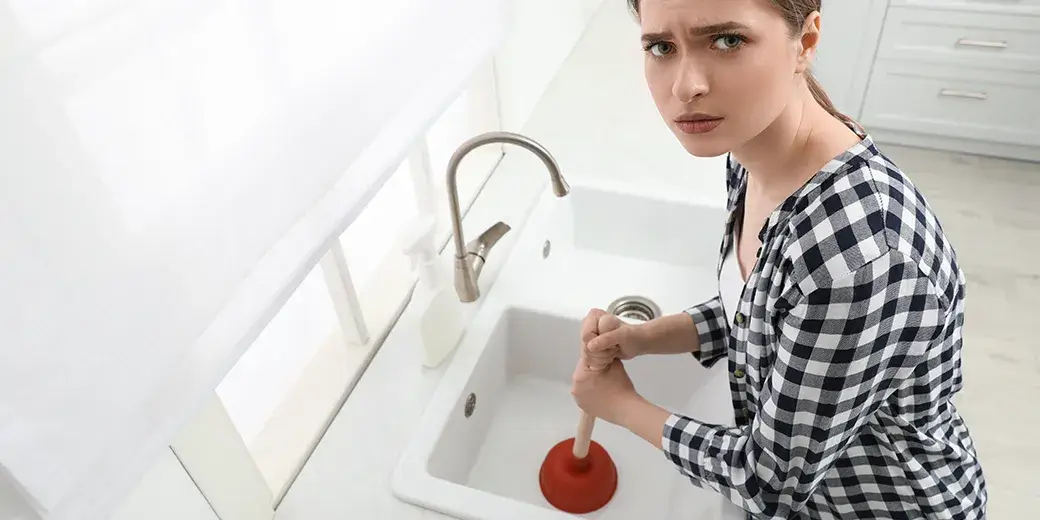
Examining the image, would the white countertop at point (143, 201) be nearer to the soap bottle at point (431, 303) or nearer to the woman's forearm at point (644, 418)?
the soap bottle at point (431, 303)

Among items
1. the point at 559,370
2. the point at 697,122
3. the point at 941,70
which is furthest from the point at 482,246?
the point at 941,70

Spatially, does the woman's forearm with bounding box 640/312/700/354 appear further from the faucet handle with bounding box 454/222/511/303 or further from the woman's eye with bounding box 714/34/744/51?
the woman's eye with bounding box 714/34/744/51

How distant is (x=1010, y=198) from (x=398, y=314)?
2.28 metres

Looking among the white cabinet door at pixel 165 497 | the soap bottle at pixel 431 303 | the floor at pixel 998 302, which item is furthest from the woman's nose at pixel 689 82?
the floor at pixel 998 302

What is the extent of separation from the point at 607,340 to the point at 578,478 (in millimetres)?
237

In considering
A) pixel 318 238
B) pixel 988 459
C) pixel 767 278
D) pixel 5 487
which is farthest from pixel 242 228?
pixel 988 459

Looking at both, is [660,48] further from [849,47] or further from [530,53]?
[849,47]

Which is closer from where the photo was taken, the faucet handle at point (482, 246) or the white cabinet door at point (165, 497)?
the white cabinet door at point (165, 497)

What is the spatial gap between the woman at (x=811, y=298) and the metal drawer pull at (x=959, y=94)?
2.09 metres

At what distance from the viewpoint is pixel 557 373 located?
1293mm

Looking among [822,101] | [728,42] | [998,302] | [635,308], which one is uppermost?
[728,42]

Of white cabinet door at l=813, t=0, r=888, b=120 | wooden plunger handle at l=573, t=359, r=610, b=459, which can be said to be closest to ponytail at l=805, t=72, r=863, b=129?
wooden plunger handle at l=573, t=359, r=610, b=459

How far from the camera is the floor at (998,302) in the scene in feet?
5.55

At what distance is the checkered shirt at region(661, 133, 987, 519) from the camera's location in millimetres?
633
